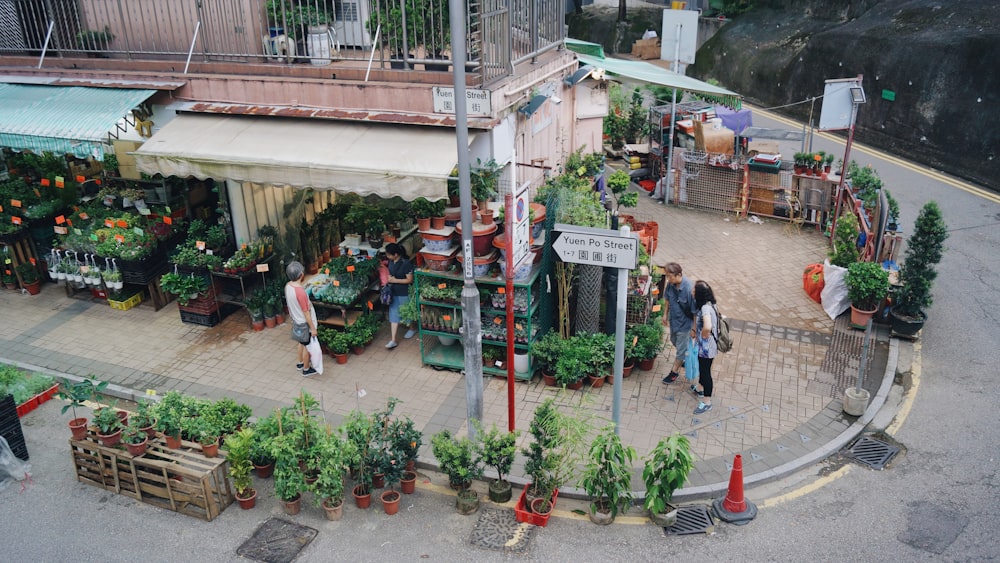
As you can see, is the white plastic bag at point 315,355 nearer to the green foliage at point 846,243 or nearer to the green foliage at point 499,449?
the green foliage at point 499,449

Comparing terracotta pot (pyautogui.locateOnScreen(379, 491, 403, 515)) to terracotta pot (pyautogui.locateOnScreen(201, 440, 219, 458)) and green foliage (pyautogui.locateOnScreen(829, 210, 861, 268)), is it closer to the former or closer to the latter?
terracotta pot (pyautogui.locateOnScreen(201, 440, 219, 458))

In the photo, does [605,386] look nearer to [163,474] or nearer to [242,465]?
[242,465]

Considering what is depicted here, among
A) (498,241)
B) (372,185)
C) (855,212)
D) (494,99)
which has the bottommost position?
(855,212)

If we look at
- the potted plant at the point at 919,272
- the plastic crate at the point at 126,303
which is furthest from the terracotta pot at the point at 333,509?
the potted plant at the point at 919,272

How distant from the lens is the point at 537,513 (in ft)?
23.9

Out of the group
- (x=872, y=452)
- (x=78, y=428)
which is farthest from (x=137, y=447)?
(x=872, y=452)

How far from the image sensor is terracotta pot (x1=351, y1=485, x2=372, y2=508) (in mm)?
7539

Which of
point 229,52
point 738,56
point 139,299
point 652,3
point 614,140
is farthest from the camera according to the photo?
point 652,3

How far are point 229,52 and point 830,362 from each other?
9.54 m

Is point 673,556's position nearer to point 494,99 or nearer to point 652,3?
point 494,99

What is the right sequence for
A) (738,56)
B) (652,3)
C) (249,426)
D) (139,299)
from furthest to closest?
1. (652,3)
2. (738,56)
3. (139,299)
4. (249,426)

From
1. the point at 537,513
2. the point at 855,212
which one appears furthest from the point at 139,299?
the point at 855,212

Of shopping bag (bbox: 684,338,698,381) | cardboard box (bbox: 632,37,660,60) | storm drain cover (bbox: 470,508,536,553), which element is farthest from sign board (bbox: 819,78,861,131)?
cardboard box (bbox: 632,37,660,60)

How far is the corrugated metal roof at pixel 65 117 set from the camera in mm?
10586
